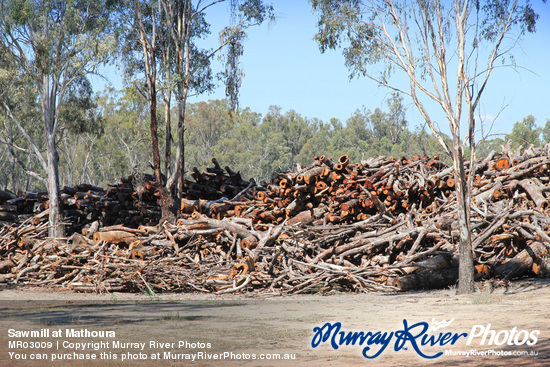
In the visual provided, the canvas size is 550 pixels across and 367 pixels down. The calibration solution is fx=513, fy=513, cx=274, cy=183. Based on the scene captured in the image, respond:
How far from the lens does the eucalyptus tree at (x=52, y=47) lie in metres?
15.7

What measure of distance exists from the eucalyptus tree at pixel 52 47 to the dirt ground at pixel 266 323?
869 cm

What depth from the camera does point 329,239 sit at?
10117mm

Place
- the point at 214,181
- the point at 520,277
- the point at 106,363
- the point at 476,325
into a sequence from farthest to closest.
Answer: the point at 214,181 → the point at 520,277 → the point at 476,325 → the point at 106,363

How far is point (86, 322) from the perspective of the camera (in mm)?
5969

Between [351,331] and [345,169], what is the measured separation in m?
6.85

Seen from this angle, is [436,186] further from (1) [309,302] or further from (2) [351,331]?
(2) [351,331]

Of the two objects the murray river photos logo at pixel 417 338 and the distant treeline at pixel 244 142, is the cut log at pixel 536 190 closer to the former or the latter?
the murray river photos logo at pixel 417 338

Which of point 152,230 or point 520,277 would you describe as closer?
point 520,277

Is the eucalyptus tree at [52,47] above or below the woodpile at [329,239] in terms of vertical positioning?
above

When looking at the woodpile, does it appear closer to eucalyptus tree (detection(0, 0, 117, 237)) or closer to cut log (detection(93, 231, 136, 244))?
cut log (detection(93, 231, 136, 244))

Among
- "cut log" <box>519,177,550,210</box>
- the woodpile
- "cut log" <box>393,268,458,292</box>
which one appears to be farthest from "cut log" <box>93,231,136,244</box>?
"cut log" <box>519,177,550,210</box>

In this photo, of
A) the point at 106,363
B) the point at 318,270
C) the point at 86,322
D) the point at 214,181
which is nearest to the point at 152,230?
the point at 214,181

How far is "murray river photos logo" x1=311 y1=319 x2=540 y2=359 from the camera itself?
4.50 meters

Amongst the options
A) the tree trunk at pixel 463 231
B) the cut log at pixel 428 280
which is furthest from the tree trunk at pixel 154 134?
the tree trunk at pixel 463 231
